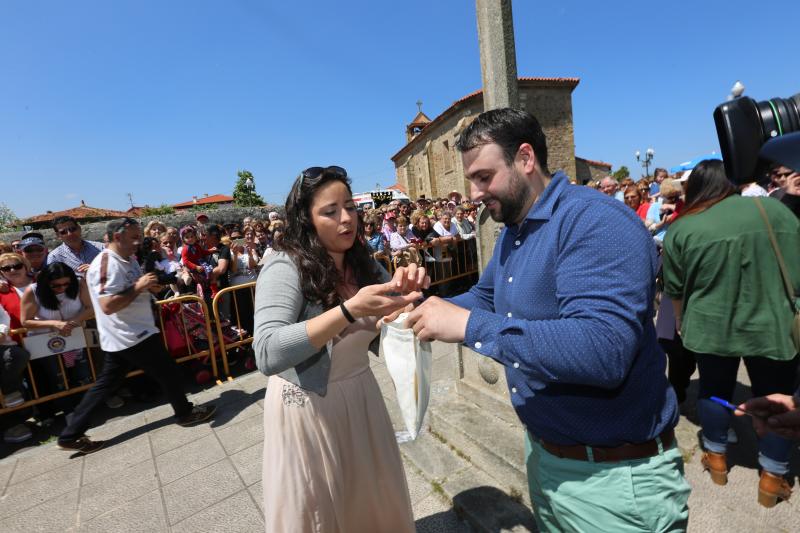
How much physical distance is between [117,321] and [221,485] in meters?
1.77

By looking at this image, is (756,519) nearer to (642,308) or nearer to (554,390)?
(554,390)

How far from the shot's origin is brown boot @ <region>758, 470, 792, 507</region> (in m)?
2.23

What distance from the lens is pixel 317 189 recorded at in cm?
173

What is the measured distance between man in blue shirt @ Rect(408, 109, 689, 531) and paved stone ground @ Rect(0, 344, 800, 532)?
1151 millimetres

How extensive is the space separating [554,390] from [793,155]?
3.10 ft

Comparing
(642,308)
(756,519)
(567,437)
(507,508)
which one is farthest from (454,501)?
(642,308)

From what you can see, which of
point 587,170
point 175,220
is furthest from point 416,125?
point 175,220

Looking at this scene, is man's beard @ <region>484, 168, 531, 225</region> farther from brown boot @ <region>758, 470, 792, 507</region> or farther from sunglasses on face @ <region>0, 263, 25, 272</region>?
sunglasses on face @ <region>0, 263, 25, 272</region>

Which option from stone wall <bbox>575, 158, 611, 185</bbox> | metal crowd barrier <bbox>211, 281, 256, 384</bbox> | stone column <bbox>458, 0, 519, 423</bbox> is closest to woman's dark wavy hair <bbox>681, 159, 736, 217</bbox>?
stone column <bbox>458, 0, 519, 423</bbox>

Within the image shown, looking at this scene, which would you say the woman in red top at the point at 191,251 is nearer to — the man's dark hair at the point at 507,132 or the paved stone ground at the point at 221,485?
the paved stone ground at the point at 221,485

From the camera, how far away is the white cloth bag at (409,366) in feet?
5.71

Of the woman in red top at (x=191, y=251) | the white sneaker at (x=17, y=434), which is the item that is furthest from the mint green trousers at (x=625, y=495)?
the woman in red top at (x=191, y=251)

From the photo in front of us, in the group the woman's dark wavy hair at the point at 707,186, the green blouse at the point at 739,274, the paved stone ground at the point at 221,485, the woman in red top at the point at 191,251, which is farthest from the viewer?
the woman in red top at the point at 191,251

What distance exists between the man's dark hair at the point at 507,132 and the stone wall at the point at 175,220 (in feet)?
16.4
